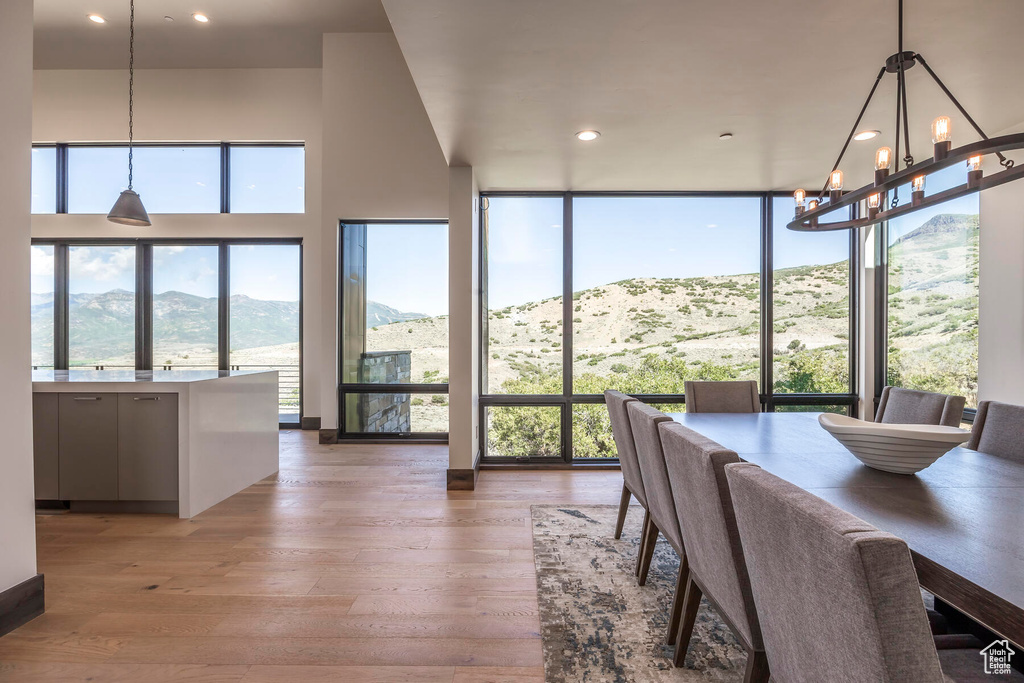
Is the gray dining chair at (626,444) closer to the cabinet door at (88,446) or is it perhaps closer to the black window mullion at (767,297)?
the black window mullion at (767,297)

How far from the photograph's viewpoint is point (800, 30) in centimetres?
207

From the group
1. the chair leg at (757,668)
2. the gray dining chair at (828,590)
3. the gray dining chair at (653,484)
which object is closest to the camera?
the gray dining chair at (828,590)

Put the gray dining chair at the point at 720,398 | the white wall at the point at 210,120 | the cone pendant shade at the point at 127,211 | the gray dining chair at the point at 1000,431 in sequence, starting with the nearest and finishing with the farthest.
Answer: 1. the gray dining chair at the point at 1000,431
2. the gray dining chair at the point at 720,398
3. the cone pendant shade at the point at 127,211
4. the white wall at the point at 210,120

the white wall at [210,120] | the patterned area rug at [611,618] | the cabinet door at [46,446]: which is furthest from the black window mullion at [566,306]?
the cabinet door at [46,446]

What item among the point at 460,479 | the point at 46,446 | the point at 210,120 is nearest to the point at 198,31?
the point at 210,120

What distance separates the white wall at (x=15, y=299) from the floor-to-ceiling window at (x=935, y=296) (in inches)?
208

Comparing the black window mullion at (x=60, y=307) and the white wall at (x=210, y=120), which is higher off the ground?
the white wall at (x=210, y=120)

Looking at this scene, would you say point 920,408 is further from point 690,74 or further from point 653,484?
point 690,74

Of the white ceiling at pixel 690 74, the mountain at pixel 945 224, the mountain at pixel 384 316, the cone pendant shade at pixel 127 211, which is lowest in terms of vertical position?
the mountain at pixel 384 316

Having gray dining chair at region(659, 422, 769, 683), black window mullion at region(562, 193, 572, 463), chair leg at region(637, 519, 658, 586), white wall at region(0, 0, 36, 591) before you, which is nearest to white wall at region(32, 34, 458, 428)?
black window mullion at region(562, 193, 572, 463)

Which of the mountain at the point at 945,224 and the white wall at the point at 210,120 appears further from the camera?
the white wall at the point at 210,120

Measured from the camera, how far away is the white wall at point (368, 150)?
5.56 metres

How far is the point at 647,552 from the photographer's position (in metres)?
2.37

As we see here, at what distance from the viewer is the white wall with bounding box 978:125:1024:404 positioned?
3199 millimetres
